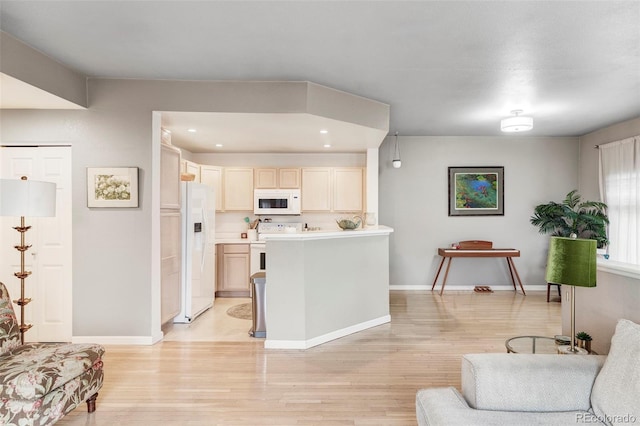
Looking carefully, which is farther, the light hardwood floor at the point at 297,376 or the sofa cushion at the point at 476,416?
the light hardwood floor at the point at 297,376

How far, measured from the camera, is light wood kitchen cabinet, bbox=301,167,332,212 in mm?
5930

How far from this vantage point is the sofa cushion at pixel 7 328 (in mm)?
2184

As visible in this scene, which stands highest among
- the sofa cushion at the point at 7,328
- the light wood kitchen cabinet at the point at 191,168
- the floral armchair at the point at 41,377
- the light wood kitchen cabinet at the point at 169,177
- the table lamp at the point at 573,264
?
the light wood kitchen cabinet at the point at 191,168

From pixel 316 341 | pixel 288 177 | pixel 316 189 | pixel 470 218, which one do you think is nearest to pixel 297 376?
pixel 316 341

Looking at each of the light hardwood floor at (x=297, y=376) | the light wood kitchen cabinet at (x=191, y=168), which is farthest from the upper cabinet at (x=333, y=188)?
the light hardwood floor at (x=297, y=376)

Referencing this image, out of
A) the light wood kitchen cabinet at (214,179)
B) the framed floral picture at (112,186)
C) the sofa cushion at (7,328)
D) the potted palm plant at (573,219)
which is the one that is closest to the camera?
the sofa cushion at (7,328)

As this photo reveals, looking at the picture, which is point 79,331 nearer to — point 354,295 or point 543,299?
point 354,295

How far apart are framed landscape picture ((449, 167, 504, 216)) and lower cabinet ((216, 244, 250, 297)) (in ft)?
11.7

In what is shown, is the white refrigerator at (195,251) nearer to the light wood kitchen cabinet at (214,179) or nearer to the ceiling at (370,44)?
the ceiling at (370,44)

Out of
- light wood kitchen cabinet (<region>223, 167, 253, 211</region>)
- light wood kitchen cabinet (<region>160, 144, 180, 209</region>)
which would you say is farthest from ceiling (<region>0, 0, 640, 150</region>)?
light wood kitchen cabinet (<region>223, 167, 253, 211</region>)

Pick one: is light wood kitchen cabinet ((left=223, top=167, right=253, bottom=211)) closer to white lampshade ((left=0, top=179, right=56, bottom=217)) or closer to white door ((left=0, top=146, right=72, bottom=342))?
white door ((left=0, top=146, right=72, bottom=342))

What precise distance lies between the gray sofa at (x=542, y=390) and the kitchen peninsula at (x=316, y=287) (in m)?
1.86

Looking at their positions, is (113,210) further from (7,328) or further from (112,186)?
(7,328)

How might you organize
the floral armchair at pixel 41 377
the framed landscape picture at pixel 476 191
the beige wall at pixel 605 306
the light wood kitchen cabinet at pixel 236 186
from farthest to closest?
1. the framed landscape picture at pixel 476 191
2. the light wood kitchen cabinet at pixel 236 186
3. the beige wall at pixel 605 306
4. the floral armchair at pixel 41 377
